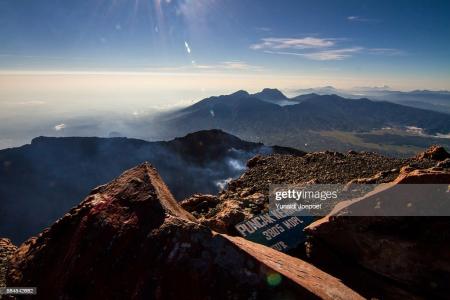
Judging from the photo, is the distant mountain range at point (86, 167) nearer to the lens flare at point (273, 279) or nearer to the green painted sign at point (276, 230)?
the green painted sign at point (276, 230)

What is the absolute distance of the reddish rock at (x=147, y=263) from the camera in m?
5.48

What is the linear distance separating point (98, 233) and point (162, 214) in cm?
138

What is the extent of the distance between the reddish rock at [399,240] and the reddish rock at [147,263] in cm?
217

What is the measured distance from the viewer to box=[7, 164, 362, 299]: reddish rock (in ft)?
18.0

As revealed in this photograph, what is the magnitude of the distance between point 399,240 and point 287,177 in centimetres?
951

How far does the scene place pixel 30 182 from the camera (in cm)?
10244

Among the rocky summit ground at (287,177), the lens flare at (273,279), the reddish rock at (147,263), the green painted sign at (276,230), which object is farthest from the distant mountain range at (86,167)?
the lens flare at (273,279)

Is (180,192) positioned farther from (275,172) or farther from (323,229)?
(323,229)

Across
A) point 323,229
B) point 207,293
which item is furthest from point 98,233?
point 323,229

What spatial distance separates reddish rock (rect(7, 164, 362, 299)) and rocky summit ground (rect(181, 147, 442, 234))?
4.60 m

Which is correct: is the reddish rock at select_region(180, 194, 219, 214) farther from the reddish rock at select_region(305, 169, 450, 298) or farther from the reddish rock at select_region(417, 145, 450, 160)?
the reddish rock at select_region(417, 145, 450, 160)

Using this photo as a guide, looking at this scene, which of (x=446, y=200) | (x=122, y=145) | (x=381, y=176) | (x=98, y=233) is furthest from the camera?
(x=122, y=145)

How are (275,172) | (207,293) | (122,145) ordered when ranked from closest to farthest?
1. (207,293)
2. (275,172)
3. (122,145)

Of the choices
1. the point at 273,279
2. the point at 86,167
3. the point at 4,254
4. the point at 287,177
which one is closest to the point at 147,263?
the point at 273,279
